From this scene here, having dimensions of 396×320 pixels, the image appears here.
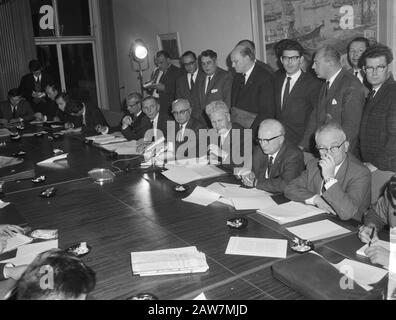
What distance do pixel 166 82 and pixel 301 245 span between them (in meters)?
5.35

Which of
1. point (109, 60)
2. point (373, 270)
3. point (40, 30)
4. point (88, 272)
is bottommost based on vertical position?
point (373, 270)

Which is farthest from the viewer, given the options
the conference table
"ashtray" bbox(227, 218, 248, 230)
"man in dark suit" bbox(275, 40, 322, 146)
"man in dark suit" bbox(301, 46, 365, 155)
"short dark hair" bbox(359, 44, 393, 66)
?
"man in dark suit" bbox(275, 40, 322, 146)

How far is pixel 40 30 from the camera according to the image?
Answer: 981cm

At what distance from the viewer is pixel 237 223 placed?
245 centimetres

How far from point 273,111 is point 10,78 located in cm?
692

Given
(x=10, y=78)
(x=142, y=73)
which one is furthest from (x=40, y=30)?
(x=142, y=73)

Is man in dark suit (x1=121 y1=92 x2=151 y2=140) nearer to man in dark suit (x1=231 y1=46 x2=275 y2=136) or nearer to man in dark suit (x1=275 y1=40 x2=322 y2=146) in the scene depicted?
man in dark suit (x1=231 y1=46 x2=275 y2=136)

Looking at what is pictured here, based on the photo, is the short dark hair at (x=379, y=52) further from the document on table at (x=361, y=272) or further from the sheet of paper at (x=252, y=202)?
the document on table at (x=361, y=272)

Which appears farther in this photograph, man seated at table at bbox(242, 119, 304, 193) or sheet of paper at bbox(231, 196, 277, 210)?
man seated at table at bbox(242, 119, 304, 193)

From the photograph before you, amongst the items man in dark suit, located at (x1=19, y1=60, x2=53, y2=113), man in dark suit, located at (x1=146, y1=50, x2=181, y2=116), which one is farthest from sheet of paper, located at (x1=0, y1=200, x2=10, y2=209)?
man in dark suit, located at (x1=19, y1=60, x2=53, y2=113)

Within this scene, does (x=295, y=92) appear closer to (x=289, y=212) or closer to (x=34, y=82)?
(x=289, y=212)

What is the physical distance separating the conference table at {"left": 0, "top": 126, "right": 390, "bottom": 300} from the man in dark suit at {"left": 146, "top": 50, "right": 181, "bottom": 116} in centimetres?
306

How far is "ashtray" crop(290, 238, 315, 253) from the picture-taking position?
2.13 m

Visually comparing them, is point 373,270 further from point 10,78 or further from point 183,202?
point 10,78
